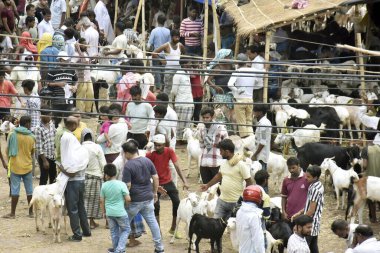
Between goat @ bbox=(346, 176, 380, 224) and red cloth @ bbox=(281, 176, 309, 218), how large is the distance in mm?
1860

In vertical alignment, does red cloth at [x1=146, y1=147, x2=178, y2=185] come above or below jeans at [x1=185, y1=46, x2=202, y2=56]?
below

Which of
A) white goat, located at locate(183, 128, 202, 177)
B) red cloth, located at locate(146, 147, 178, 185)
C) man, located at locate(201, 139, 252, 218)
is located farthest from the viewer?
white goat, located at locate(183, 128, 202, 177)

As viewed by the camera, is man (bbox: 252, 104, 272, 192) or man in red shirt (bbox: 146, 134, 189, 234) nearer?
man in red shirt (bbox: 146, 134, 189, 234)

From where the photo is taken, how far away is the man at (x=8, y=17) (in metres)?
26.0

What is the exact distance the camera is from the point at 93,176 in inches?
661

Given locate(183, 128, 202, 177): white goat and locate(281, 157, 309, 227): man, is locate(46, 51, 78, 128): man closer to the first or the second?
locate(183, 128, 202, 177): white goat

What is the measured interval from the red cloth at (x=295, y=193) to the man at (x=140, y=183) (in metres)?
1.86

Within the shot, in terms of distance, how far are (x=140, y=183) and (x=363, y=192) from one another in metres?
3.80

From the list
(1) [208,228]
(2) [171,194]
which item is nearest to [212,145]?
(2) [171,194]

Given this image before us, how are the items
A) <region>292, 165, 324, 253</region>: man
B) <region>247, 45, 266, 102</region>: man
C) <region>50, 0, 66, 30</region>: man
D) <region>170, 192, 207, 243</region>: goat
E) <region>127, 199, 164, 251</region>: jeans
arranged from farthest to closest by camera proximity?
<region>50, 0, 66, 30</region>: man < <region>247, 45, 266, 102</region>: man < <region>170, 192, 207, 243</region>: goat < <region>127, 199, 164, 251</region>: jeans < <region>292, 165, 324, 253</region>: man

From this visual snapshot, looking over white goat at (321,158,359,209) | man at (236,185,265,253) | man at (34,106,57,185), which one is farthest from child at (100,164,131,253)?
white goat at (321,158,359,209)

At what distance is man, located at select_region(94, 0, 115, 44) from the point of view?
27347 mm

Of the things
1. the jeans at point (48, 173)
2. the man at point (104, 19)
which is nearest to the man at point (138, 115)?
the jeans at point (48, 173)

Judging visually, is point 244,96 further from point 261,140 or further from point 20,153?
point 20,153
